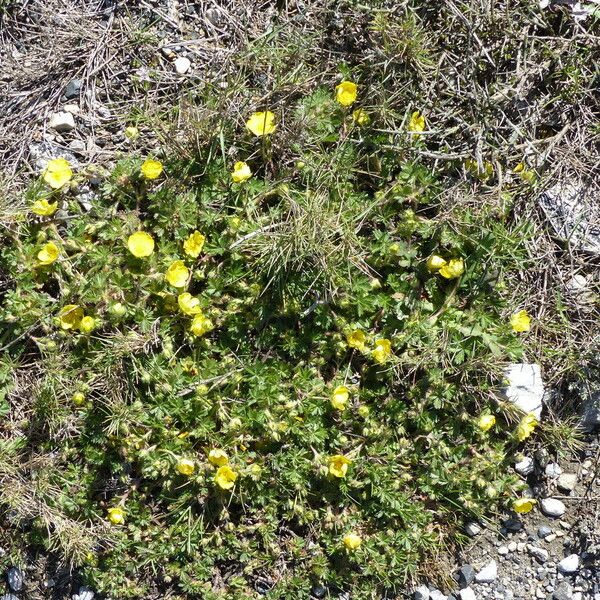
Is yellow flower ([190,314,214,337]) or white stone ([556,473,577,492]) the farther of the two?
Answer: white stone ([556,473,577,492])

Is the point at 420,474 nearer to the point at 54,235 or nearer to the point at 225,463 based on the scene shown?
the point at 225,463

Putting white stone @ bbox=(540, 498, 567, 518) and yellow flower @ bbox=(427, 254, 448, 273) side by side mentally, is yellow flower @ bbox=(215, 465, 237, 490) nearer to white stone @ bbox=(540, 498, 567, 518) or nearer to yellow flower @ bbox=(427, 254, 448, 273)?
yellow flower @ bbox=(427, 254, 448, 273)

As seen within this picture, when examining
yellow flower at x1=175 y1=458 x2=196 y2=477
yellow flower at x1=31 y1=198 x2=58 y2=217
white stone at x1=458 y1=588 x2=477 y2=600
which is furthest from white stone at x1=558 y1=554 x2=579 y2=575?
yellow flower at x1=31 y1=198 x2=58 y2=217

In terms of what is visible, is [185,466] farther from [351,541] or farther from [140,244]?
[140,244]

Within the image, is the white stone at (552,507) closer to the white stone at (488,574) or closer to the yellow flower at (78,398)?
the white stone at (488,574)

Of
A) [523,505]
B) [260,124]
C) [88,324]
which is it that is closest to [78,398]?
[88,324]

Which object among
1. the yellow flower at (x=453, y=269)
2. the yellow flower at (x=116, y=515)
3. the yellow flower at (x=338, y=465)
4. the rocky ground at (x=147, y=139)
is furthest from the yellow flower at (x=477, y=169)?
the yellow flower at (x=116, y=515)

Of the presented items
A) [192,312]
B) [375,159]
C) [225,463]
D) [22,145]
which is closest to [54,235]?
[22,145]
